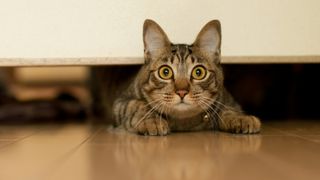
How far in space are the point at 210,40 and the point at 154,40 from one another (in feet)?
0.71

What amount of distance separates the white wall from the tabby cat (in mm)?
83

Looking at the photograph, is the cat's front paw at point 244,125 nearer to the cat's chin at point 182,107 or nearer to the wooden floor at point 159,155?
the wooden floor at point 159,155

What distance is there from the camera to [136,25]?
159 centimetres

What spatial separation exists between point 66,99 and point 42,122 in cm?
63

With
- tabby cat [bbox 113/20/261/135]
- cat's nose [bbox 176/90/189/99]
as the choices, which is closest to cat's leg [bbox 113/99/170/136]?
tabby cat [bbox 113/20/261/135]

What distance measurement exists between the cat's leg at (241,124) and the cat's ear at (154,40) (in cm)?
36

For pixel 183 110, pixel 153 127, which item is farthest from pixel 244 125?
pixel 153 127

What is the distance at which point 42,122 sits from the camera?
2025 mm

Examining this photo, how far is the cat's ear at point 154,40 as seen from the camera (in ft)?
4.98

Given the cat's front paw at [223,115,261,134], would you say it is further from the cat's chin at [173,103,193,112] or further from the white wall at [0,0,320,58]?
the white wall at [0,0,320,58]

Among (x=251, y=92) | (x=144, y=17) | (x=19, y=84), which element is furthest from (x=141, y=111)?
(x=19, y=84)

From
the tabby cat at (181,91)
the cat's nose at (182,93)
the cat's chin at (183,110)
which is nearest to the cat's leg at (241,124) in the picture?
the tabby cat at (181,91)

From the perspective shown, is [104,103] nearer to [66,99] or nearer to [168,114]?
[66,99]

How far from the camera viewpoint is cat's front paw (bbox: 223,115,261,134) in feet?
4.80
